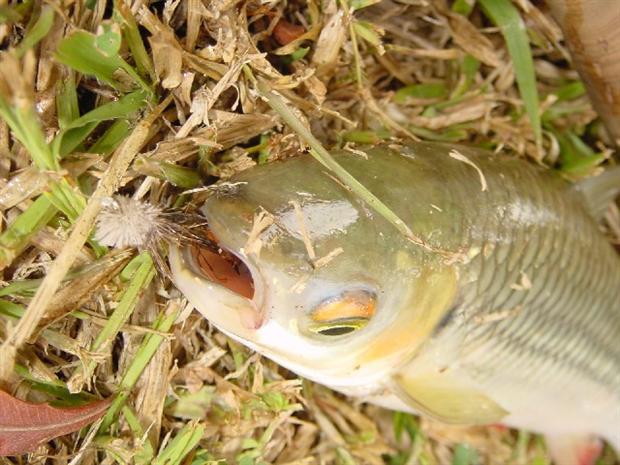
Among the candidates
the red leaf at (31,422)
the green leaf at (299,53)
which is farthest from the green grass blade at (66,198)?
the green leaf at (299,53)

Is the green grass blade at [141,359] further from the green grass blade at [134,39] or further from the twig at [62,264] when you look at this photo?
the green grass blade at [134,39]

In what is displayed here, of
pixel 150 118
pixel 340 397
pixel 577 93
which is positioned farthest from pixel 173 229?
pixel 577 93

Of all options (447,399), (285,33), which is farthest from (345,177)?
(447,399)

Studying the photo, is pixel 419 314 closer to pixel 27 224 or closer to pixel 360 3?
pixel 360 3

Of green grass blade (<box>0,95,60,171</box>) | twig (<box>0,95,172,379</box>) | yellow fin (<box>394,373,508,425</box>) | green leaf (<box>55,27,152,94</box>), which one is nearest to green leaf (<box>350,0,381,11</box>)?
green leaf (<box>55,27,152,94</box>)

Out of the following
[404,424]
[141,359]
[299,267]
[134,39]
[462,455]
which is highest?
[134,39]

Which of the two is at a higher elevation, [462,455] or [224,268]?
[224,268]

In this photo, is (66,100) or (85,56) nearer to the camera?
(85,56)
